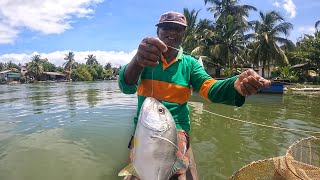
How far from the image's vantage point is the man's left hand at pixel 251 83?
2.38 m

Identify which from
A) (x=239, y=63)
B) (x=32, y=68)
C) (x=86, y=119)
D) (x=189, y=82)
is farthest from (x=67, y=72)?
(x=189, y=82)

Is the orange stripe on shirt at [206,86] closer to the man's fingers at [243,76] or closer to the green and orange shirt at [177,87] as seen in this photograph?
the green and orange shirt at [177,87]

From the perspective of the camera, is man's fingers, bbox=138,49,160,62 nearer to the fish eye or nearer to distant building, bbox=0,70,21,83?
the fish eye

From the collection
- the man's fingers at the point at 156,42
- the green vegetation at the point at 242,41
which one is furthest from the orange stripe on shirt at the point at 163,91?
the green vegetation at the point at 242,41

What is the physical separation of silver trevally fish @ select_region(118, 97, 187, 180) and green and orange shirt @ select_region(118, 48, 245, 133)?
78 centimetres

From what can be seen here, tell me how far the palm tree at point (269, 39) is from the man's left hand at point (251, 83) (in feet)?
135

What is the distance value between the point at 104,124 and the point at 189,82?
11.3 meters

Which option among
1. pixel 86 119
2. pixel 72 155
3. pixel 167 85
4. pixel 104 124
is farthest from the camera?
pixel 86 119

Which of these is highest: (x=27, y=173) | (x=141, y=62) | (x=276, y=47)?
(x=276, y=47)

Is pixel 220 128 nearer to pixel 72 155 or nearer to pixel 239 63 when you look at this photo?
pixel 72 155

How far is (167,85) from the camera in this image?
9.94 ft

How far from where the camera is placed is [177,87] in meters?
3.06

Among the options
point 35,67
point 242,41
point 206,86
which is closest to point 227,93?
point 206,86

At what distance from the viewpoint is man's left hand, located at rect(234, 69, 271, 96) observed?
238 cm
